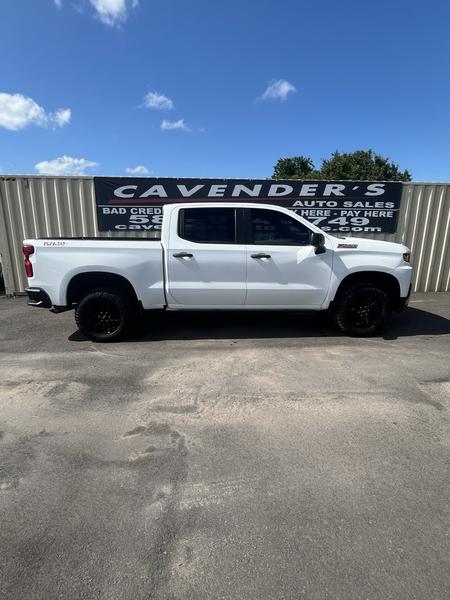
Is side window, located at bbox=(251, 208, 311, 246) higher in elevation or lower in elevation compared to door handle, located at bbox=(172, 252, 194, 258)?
higher

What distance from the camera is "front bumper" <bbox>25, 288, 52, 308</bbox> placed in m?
5.14

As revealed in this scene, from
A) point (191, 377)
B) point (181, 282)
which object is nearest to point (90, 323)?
point (181, 282)

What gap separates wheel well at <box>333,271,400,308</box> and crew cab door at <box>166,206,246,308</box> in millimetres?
1524

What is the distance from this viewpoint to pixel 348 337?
5703mm

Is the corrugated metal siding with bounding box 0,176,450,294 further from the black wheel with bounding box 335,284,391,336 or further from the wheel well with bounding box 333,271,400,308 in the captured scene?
the black wheel with bounding box 335,284,391,336

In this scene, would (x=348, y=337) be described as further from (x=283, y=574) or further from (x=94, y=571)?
(x=94, y=571)

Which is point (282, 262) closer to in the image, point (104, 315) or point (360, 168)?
point (104, 315)

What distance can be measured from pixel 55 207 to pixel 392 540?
9.11 m

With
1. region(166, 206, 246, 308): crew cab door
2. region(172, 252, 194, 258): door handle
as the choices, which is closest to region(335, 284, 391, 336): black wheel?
region(166, 206, 246, 308): crew cab door

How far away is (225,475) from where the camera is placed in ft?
8.53

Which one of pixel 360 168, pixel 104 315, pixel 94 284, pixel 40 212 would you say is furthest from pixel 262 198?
pixel 360 168

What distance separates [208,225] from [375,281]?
2.68 metres

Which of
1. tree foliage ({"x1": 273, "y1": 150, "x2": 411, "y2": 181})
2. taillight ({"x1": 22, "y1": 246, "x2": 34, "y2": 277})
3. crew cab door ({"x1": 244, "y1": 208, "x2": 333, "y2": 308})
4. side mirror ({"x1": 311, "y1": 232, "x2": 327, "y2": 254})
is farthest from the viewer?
tree foliage ({"x1": 273, "y1": 150, "x2": 411, "y2": 181})

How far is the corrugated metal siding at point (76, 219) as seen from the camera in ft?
A: 28.6
